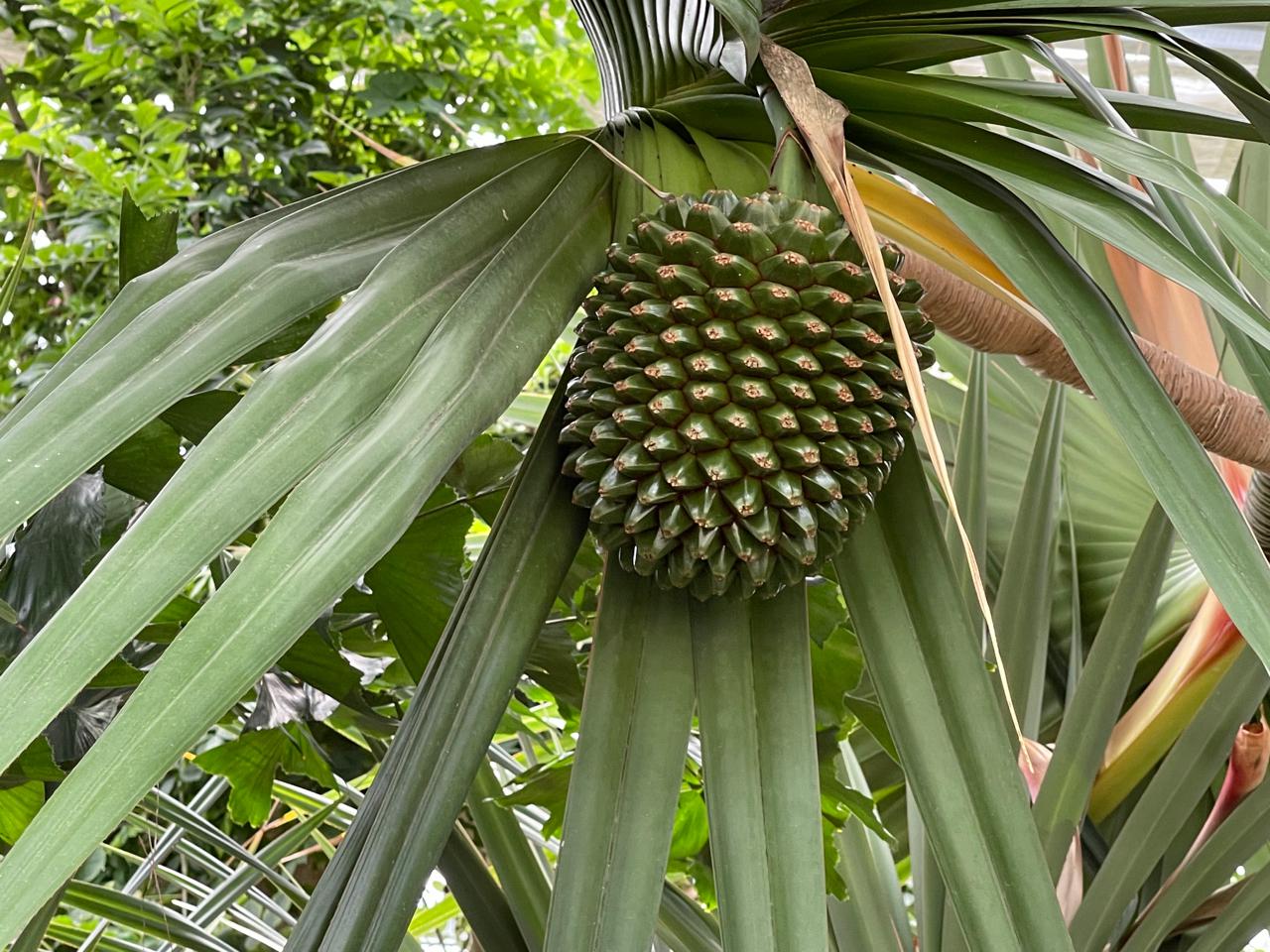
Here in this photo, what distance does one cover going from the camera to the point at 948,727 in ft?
1.23

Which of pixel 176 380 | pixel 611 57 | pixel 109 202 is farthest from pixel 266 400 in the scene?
pixel 109 202

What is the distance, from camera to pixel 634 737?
1.23ft

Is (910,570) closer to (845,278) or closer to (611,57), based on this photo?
(845,278)

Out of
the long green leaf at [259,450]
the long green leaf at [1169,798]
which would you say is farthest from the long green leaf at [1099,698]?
the long green leaf at [259,450]

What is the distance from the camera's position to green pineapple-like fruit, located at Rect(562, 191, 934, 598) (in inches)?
14.6

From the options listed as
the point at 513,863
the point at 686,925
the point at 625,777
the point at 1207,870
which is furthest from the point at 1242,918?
the point at 625,777

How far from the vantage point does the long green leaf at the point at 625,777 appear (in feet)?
1.15

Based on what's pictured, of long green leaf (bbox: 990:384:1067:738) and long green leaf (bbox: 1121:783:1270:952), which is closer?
long green leaf (bbox: 1121:783:1270:952)

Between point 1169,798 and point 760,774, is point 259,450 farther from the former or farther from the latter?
point 1169,798

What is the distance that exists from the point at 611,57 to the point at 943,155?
7.2 inches

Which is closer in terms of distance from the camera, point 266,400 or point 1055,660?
point 266,400

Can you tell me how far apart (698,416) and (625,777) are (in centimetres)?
12

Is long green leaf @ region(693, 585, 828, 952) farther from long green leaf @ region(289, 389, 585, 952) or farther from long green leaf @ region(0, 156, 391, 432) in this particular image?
long green leaf @ region(0, 156, 391, 432)

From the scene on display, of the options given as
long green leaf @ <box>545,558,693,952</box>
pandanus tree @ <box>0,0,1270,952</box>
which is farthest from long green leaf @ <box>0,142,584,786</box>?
long green leaf @ <box>545,558,693,952</box>
